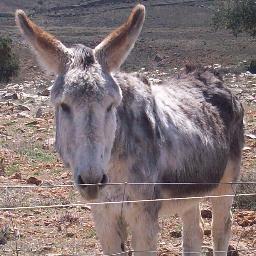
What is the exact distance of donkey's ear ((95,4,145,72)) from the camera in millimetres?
5395

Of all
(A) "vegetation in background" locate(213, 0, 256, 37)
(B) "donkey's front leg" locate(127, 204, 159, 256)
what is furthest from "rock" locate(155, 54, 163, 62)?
(B) "donkey's front leg" locate(127, 204, 159, 256)

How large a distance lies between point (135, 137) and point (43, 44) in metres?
1.08

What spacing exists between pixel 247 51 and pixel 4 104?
115 ft

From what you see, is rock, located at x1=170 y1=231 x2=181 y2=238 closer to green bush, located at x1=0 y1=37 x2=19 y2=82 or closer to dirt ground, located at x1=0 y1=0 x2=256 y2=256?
→ dirt ground, located at x1=0 y1=0 x2=256 y2=256

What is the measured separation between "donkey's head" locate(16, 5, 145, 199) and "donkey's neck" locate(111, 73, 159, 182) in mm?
446

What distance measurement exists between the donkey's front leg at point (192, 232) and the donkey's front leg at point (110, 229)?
1.68 meters

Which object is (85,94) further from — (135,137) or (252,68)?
(252,68)

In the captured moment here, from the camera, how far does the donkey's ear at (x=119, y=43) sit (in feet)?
17.7

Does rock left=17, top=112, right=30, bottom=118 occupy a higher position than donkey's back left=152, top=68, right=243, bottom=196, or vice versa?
donkey's back left=152, top=68, right=243, bottom=196

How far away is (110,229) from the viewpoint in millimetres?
5910

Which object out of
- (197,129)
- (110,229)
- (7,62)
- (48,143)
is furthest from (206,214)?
(7,62)

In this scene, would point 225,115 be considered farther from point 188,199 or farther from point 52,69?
point 52,69

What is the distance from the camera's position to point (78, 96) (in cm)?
493

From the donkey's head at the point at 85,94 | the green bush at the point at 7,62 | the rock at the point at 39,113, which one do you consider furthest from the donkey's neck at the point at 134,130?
the green bush at the point at 7,62
